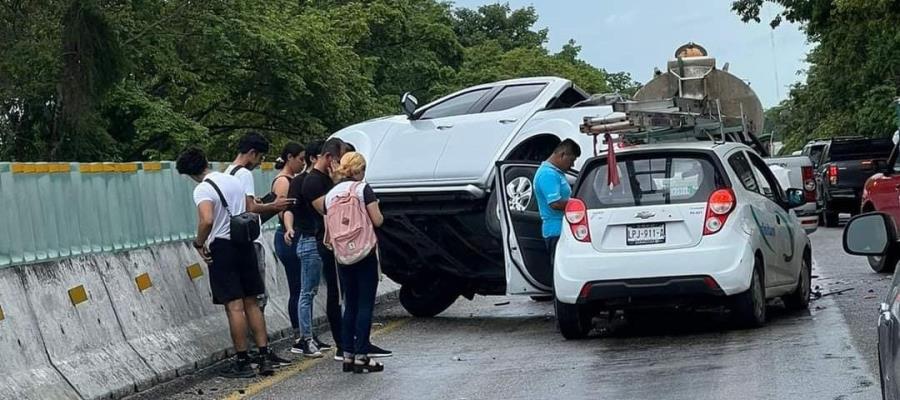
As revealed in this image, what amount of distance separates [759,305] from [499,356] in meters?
2.24

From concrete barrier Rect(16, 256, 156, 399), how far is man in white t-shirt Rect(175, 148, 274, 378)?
75cm

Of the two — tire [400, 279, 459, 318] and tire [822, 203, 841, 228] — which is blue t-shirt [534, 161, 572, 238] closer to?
tire [400, 279, 459, 318]

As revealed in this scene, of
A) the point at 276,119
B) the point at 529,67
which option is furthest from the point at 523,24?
the point at 276,119

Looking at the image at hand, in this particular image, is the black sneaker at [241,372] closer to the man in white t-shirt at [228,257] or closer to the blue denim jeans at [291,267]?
the man in white t-shirt at [228,257]

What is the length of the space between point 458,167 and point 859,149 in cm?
1986

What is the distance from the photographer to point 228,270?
1036 cm

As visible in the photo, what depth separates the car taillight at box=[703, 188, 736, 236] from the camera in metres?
11.1

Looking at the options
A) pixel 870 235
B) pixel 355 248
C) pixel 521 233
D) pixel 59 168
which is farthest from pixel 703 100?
pixel 870 235

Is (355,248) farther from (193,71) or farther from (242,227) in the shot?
(193,71)

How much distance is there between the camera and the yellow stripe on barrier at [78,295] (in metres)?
9.73

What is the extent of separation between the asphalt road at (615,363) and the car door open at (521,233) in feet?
1.58

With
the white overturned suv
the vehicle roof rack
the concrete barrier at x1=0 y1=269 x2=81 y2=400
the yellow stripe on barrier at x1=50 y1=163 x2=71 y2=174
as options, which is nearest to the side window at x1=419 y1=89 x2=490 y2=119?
the white overturned suv

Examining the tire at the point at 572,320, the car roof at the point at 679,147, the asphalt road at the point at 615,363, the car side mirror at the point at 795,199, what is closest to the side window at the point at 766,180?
the car side mirror at the point at 795,199

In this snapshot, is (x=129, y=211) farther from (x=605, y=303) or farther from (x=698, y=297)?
(x=698, y=297)
